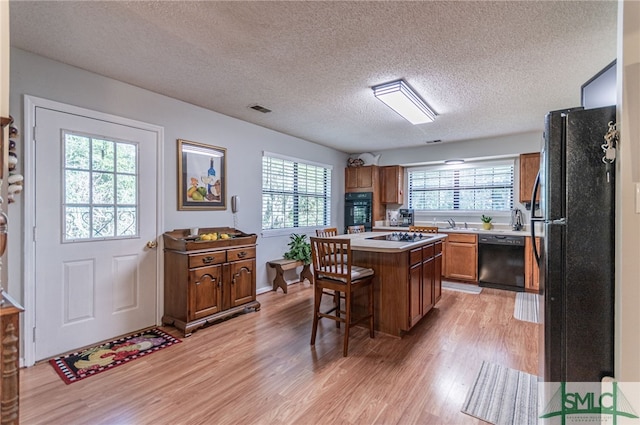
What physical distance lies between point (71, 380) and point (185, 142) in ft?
7.89

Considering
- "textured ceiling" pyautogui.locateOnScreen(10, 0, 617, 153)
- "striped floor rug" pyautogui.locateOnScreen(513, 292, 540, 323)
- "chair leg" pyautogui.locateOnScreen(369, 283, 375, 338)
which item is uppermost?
"textured ceiling" pyautogui.locateOnScreen(10, 0, 617, 153)

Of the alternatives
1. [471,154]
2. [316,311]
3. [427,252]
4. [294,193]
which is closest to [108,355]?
[316,311]

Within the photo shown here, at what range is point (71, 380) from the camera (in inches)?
82.2

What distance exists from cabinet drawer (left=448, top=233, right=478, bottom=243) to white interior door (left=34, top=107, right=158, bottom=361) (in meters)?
4.41

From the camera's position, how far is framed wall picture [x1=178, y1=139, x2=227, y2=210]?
3.35 metres

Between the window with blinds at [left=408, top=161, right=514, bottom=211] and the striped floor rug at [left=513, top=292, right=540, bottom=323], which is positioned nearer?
the striped floor rug at [left=513, top=292, right=540, bottom=323]

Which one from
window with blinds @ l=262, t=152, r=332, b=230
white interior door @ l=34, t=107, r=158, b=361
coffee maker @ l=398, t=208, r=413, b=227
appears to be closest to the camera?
white interior door @ l=34, t=107, r=158, b=361

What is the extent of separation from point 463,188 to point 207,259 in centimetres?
472

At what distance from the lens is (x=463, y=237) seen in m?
4.81

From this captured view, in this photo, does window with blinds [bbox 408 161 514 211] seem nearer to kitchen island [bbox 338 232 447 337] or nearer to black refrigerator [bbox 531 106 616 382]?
kitchen island [bbox 338 232 447 337]

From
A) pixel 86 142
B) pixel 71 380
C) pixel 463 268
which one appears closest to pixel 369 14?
pixel 86 142

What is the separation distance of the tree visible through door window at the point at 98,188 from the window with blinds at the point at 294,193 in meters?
1.85

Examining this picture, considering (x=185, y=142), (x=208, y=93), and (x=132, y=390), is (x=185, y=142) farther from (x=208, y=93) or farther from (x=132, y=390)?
(x=132, y=390)

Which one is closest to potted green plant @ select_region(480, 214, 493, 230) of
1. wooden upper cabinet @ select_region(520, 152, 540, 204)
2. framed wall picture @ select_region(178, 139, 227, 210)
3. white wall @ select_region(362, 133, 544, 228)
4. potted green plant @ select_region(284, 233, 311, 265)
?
white wall @ select_region(362, 133, 544, 228)
